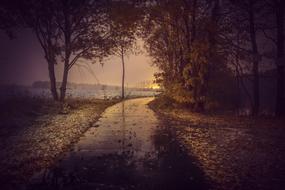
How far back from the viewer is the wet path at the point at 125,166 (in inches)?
243

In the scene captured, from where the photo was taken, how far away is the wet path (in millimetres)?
6172

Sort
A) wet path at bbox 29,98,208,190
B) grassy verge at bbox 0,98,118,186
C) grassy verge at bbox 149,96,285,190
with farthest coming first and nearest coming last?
1. grassy verge at bbox 0,98,118,186
2. grassy verge at bbox 149,96,285,190
3. wet path at bbox 29,98,208,190

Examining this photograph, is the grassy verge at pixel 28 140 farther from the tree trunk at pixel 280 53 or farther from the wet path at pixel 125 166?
the tree trunk at pixel 280 53

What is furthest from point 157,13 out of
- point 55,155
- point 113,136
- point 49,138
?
point 55,155

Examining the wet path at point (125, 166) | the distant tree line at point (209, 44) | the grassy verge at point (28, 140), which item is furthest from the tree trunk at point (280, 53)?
the grassy verge at point (28, 140)

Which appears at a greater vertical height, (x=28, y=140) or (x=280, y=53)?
(x=280, y=53)

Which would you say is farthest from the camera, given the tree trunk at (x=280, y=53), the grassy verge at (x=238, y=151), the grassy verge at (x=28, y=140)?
the tree trunk at (x=280, y=53)

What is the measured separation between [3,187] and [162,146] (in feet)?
19.4

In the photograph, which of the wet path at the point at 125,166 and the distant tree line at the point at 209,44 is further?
the distant tree line at the point at 209,44

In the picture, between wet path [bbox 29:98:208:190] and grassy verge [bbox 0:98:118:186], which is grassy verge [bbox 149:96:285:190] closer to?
wet path [bbox 29:98:208:190]

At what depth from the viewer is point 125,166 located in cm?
743

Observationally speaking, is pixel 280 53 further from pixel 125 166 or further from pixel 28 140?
pixel 28 140

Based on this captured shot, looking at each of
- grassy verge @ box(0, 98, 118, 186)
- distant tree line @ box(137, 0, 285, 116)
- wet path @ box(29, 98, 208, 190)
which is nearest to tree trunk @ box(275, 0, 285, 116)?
distant tree line @ box(137, 0, 285, 116)

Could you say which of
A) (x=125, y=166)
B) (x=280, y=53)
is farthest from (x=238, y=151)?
(x=280, y=53)
